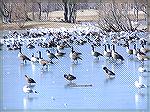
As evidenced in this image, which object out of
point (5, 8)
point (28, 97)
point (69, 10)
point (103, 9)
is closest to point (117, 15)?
point (103, 9)

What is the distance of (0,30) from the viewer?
59.9ft

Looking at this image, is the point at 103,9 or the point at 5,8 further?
the point at 103,9

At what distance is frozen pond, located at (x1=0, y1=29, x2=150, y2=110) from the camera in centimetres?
457

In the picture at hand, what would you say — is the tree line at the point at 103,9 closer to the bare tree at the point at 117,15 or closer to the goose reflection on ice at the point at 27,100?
the bare tree at the point at 117,15

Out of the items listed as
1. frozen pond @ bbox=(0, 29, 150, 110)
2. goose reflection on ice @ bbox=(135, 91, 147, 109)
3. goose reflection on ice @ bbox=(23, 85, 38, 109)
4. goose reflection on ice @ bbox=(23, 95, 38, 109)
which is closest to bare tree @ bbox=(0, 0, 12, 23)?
frozen pond @ bbox=(0, 29, 150, 110)

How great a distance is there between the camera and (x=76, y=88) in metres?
5.56

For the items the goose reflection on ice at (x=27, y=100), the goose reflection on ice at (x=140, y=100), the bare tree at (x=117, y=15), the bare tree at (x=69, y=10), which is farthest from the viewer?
the bare tree at (x=69, y=10)

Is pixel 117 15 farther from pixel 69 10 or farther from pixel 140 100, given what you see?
pixel 140 100

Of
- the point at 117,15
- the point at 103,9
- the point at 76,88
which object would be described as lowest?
the point at 76,88

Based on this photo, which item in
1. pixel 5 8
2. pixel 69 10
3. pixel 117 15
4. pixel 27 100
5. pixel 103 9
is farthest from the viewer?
pixel 69 10

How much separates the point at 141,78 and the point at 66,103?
1.83 m

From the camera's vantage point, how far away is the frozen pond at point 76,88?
457 centimetres

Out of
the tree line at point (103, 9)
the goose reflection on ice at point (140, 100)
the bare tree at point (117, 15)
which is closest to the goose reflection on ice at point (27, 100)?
the goose reflection on ice at point (140, 100)

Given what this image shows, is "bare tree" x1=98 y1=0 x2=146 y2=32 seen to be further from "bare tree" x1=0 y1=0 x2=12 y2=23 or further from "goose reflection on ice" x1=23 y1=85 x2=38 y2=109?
"goose reflection on ice" x1=23 y1=85 x2=38 y2=109
